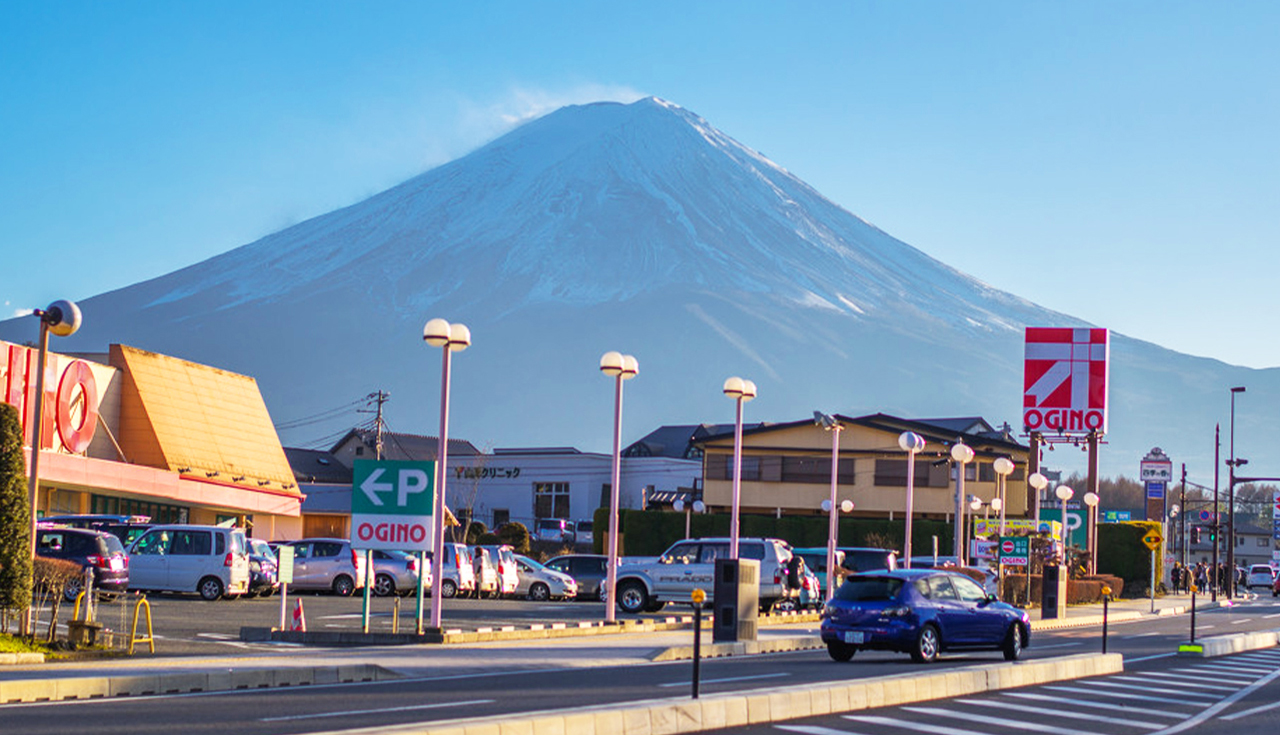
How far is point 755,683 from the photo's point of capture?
55.9 ft

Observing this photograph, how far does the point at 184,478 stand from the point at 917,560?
75.3ft

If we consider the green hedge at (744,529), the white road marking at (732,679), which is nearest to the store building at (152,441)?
the green hedge at (744,529)

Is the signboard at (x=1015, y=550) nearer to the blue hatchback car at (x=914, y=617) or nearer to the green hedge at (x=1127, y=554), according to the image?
the blue hatchback car at (x=914, y=617)

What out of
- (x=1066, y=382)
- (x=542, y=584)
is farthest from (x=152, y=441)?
(x=1066, y=382)

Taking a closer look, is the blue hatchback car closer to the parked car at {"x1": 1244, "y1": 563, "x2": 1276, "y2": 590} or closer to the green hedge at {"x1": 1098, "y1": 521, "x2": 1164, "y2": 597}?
the green hedge at {"x1": 1098, "y1": 521, "x2": 1164, "y2": 597}

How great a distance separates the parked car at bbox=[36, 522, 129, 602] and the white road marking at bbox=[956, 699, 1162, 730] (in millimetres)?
16891

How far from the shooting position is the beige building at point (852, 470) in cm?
7000

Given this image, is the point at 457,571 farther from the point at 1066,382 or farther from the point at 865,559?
the point at 1066,382

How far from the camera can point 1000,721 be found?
14523mm

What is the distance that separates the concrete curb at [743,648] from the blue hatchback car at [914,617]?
1633 millimetres

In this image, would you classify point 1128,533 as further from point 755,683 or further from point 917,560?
point 755,683

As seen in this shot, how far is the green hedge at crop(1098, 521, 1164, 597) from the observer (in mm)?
→ 58531

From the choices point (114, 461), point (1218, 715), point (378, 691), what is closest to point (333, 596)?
point (114, 461)

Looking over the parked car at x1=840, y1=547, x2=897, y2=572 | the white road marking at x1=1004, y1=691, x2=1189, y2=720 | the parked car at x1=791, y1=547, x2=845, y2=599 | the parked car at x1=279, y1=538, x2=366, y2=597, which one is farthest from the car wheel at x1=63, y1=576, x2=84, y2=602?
the parked car at x1=840, y1=547, x2=897, y2=572
